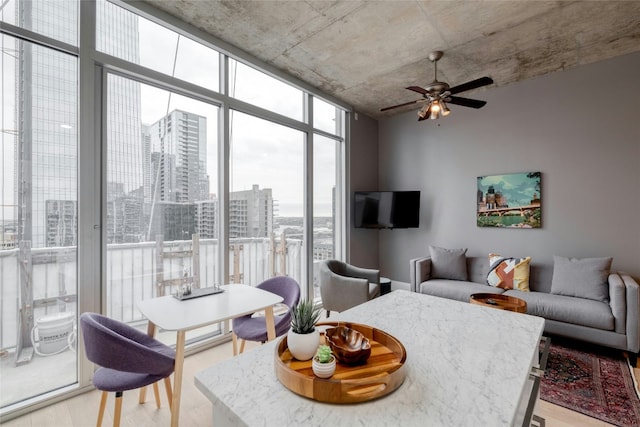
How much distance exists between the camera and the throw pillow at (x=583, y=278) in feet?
10.4

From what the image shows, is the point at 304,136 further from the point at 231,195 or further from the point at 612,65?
the point at 612,65

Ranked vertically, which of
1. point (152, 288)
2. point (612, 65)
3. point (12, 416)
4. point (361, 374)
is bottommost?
point (12, 416)

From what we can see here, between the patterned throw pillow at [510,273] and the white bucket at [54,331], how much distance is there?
452 cm

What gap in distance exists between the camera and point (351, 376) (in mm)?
918

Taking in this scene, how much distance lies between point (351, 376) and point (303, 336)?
0.19 meters

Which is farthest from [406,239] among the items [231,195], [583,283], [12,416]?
[12,416]

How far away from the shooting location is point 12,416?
2.04 metres

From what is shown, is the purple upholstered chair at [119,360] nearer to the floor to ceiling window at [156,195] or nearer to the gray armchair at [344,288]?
the floor to ceiling window at [156,195]

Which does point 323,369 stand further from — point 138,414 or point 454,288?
point 454,288

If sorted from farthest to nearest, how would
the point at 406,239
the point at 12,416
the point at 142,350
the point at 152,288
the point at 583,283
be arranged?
1. the point at 406,239
2. the point at 583,283
3. the point at 152,288
4. the point at 12,416
5. the point at 142,350

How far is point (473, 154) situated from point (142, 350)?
4.70 meters

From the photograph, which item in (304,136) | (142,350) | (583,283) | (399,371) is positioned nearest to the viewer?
(399,371)

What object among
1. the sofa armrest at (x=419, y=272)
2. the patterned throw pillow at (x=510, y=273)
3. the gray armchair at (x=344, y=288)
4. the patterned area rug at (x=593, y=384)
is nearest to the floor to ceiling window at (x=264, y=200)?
the gray armchair at (x=344, y=288)

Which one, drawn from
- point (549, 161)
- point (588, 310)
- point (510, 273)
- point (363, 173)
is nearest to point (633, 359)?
point (588, 310)
